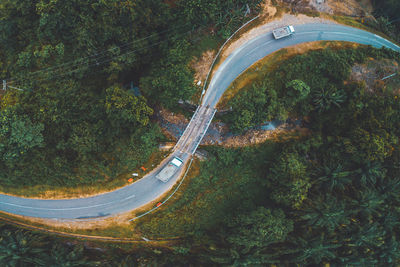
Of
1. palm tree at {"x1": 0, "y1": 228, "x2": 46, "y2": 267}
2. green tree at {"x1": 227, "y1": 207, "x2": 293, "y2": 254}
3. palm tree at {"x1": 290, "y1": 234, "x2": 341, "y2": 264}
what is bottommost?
palm tree at {"x1": 290, "y1": 234, "x2": 341, "y2": 264}

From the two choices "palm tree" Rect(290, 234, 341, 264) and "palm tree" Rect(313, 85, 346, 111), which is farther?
"palm tree" Rect(313, 85, 346, 111)

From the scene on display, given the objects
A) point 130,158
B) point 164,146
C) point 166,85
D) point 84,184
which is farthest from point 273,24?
point 84,184

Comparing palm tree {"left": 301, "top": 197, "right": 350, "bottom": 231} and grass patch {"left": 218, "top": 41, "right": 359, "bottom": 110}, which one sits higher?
grass patch {"left": 218, "top": 41, "right": 359, "bottom": 110}

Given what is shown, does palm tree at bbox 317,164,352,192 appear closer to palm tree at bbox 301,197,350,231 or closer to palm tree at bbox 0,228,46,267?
palm tree at bbox 301,197,350,231

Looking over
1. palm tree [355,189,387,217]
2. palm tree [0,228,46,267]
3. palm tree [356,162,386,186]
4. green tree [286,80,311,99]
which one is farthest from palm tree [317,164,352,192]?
palm tree [0,228,46,267]

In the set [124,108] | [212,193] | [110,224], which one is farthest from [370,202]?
[110,224]

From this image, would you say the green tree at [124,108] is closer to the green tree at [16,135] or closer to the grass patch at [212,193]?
the green tree at [16,135]

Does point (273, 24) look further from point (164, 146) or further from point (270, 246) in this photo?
point (270, 246)
